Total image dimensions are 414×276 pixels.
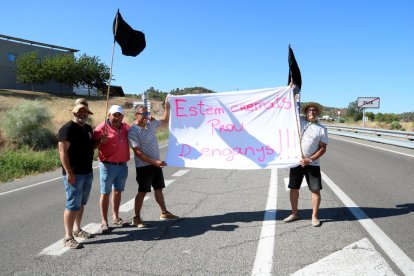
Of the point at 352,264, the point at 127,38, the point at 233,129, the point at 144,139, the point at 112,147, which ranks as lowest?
the point at 352,264

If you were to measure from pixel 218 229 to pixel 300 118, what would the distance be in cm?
209

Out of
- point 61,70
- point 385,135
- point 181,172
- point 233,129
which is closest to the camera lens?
point 233,129

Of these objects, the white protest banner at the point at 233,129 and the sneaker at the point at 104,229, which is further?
the white protest banner at the point at 233,129

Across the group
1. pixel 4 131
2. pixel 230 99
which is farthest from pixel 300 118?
pixel 4 131

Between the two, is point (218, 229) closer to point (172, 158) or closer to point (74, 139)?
point (172, 158)

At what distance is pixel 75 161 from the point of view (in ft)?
16.2

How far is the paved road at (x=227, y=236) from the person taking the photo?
13.5 feet

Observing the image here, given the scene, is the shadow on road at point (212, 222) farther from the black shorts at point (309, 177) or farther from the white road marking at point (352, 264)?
the white road marking at point (352, 264)

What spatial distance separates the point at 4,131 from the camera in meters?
20.1

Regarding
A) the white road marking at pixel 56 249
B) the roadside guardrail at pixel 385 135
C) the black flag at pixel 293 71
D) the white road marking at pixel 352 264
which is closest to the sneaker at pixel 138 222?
the white road marking at pixel 56 249

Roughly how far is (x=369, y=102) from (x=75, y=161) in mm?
50693

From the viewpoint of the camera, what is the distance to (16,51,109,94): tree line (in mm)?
61844

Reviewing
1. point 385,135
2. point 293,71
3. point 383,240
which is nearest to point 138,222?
point 293,71

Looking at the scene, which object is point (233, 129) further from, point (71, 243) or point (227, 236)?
point (71, 243)
